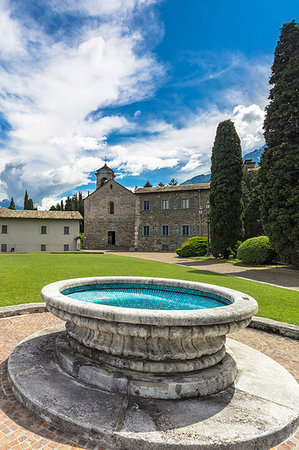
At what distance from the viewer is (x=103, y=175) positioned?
39.9m

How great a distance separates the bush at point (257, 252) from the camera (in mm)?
17719

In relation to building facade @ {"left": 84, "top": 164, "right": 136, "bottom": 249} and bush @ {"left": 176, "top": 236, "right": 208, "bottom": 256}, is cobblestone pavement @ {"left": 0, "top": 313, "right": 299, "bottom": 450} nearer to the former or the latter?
bush @ {"left": 176, "top": 236, "right": 208, "bottom": 256}

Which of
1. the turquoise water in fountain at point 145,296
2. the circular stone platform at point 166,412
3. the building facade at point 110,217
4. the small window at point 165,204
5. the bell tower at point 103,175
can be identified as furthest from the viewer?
the bell tower at point 103,175

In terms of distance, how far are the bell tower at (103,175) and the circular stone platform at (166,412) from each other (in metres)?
37.9

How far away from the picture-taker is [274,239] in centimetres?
1555

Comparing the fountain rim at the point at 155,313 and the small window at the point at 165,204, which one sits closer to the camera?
the fountain rim at the point at 155,313

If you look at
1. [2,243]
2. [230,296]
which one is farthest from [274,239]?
[2,243]

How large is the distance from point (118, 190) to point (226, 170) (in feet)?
60.4

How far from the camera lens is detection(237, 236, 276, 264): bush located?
58.1 feet

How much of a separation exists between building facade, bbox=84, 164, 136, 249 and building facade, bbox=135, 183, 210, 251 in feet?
8.72

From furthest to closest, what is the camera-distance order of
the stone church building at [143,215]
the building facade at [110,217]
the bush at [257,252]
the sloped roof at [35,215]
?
the building facade at [110,217]
the sloped roof at [35,215]
the stone church building at [143,215]
the bush at [257,252]

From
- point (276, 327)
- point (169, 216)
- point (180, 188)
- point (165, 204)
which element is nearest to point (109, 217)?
point (165, 204)

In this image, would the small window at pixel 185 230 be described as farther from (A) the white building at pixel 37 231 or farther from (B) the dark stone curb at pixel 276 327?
(B) the dark stone curb at pixel 276 327

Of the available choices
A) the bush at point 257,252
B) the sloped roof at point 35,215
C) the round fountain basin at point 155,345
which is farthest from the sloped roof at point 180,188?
the round fountain basin at point 155,345
